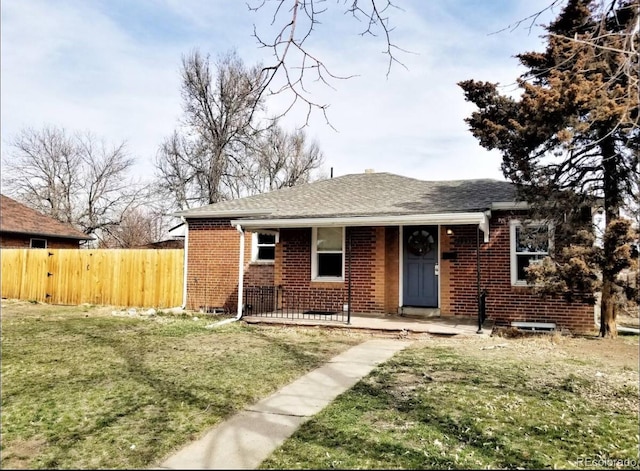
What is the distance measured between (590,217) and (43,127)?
3696 centimetres

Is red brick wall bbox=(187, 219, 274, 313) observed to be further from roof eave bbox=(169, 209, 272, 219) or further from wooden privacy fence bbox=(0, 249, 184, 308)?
wooden privacy fence bbox=(0, 249, 184, 308)

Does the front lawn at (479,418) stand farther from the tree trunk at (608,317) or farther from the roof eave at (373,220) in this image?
the roof eave at (373,220)

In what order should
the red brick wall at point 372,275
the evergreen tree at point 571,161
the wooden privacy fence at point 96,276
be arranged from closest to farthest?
the evergreen tree at point 571,161 → the red brick wall at point 372,275 → the wooden privacy fence at point 96,276

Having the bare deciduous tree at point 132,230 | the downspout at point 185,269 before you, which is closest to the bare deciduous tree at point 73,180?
the bare deciduous tree at point 132,230

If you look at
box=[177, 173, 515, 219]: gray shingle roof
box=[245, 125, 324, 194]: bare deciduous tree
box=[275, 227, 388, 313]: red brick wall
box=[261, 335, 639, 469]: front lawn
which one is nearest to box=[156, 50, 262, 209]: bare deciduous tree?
box=[245, 125, 324, 194]: bare deciduous tree

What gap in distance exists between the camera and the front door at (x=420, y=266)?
11.4m

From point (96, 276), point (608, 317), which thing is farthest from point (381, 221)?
point (96, 276)

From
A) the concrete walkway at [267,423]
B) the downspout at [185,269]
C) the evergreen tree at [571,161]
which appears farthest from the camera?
the downspout at [185,269]

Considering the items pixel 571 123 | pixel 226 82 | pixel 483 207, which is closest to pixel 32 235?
pixel 226 82

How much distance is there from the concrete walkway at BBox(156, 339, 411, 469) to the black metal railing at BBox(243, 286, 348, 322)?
485 cm

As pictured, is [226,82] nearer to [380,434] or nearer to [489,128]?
[489,128]

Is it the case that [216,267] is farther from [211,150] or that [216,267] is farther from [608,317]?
[211,150]

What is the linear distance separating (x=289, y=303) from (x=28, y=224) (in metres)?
16.1

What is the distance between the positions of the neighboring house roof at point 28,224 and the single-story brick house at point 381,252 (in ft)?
38.8
